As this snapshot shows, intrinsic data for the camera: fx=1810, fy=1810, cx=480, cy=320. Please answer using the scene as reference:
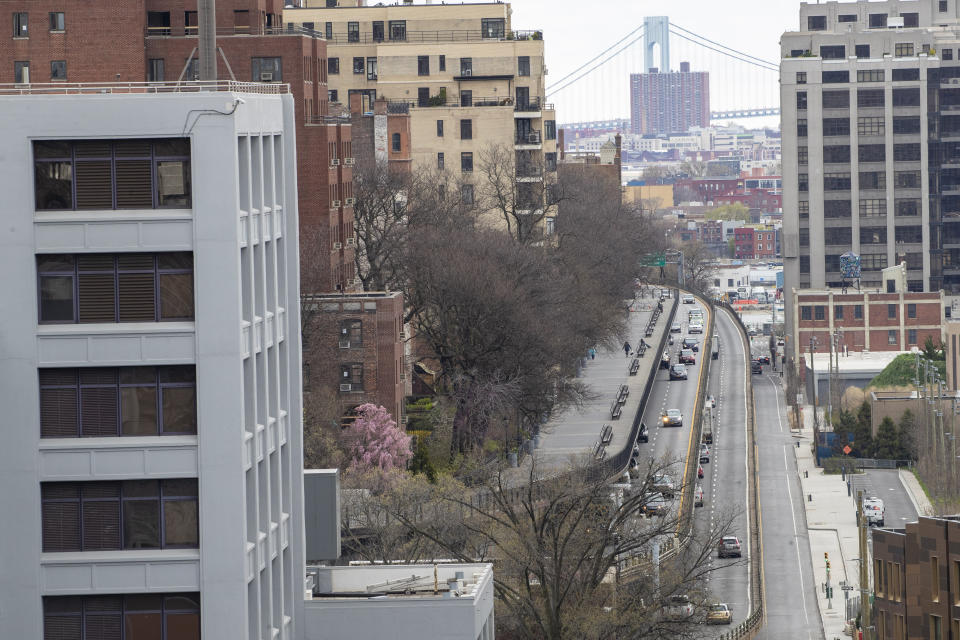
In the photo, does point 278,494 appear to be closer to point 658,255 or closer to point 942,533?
point 942,533

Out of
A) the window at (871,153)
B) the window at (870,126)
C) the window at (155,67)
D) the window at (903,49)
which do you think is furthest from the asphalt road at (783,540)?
the window at (903,49)

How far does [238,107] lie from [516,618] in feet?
76.9

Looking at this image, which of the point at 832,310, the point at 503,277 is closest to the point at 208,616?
the point at 503,277

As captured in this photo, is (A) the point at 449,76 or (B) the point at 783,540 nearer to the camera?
(B) the point at 783,540

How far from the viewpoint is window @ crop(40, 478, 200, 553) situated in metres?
31.5

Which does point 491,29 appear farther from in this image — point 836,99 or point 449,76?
point 836,99

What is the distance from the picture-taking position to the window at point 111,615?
1247 inches

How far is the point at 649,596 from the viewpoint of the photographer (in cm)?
5191

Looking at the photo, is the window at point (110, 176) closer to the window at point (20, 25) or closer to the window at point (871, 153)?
→ the window at point (20, 25)

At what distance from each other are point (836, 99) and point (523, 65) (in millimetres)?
51251

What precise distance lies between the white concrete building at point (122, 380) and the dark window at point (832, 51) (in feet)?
510

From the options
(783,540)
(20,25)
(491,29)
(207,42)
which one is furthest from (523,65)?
(207,42)

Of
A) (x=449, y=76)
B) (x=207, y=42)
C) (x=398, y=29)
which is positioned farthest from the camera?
(x=398, y=29)

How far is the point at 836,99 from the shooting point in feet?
585
